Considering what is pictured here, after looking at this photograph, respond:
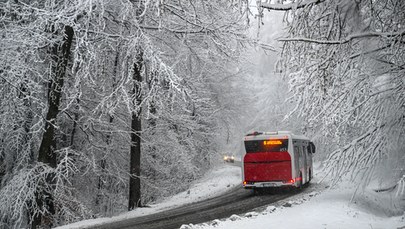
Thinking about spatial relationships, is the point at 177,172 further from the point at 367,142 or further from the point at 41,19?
the point at 367,142

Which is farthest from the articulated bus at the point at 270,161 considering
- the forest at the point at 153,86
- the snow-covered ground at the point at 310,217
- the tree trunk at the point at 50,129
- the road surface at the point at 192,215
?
the tree trunk at the point at 50,129

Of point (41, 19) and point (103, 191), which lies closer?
point (41, 19)

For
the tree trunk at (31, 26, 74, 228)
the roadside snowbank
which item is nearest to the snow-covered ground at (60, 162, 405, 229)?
the roadside snowbank

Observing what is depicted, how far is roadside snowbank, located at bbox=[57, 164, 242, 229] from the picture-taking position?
12.7 metres

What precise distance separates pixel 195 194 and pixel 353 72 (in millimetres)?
12768

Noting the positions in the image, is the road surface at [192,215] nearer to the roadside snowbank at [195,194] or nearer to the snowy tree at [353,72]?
the roadside snowbank at [195,194]

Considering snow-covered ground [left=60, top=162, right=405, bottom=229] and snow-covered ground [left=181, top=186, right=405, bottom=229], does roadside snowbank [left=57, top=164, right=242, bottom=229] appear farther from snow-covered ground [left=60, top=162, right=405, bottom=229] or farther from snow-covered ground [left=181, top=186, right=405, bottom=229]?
snow-covered ground [left=181, top=186, right=405, bottom=229]

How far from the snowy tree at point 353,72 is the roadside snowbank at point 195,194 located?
746 cm

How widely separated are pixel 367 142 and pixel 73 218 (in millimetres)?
9836

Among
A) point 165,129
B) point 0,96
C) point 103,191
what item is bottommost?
point 103,191

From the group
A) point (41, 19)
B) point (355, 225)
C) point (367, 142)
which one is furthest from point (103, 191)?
point (367, 142)

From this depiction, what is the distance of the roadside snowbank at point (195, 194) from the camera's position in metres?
12.7

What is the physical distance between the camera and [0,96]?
35.2ft

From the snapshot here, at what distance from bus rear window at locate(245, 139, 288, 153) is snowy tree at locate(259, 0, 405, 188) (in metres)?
9.04
